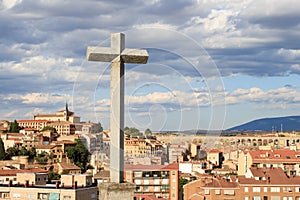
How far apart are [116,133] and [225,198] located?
45.2m

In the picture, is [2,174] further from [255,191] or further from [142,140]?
[142,140]

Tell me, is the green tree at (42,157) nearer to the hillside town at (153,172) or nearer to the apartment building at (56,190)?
the hillside town at (153,172)

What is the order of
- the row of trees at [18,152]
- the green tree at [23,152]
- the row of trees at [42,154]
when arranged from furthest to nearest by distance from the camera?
1. the green tree at [23,152]
2. the row of trees at [18,152]
3. the row of trees at [42,154]

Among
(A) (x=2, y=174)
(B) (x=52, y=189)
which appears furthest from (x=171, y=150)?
(A) (x=2, y=174)

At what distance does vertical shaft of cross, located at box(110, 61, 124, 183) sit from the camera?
7891mm

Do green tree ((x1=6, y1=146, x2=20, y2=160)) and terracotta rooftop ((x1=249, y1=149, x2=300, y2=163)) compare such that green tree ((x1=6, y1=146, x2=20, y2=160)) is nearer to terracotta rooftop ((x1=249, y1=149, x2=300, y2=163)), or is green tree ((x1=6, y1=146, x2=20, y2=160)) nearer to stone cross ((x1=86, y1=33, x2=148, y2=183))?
terracotta rooftop ((x1=249, y1=149, x2=300, y2=163))

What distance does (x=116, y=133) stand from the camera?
796 cm

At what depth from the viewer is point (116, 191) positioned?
25.0 ft

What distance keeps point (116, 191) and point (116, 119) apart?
2.97 feet

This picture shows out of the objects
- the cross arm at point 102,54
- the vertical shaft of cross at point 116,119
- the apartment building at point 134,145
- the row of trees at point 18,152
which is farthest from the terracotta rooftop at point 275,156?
the cross arm at point 102,54

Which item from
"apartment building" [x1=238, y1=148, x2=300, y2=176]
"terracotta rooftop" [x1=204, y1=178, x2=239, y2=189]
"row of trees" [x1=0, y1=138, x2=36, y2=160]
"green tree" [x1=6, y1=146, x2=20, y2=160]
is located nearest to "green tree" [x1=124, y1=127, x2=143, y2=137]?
"terracotta rooftop" [x1=204, y1=178, x2=239, y2=189]

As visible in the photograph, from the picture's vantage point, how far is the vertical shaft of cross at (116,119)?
7891 millimetres

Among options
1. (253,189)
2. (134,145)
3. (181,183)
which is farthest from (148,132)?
(181,183)

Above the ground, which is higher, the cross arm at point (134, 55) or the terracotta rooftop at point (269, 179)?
the cross arm at point (134, 55)
